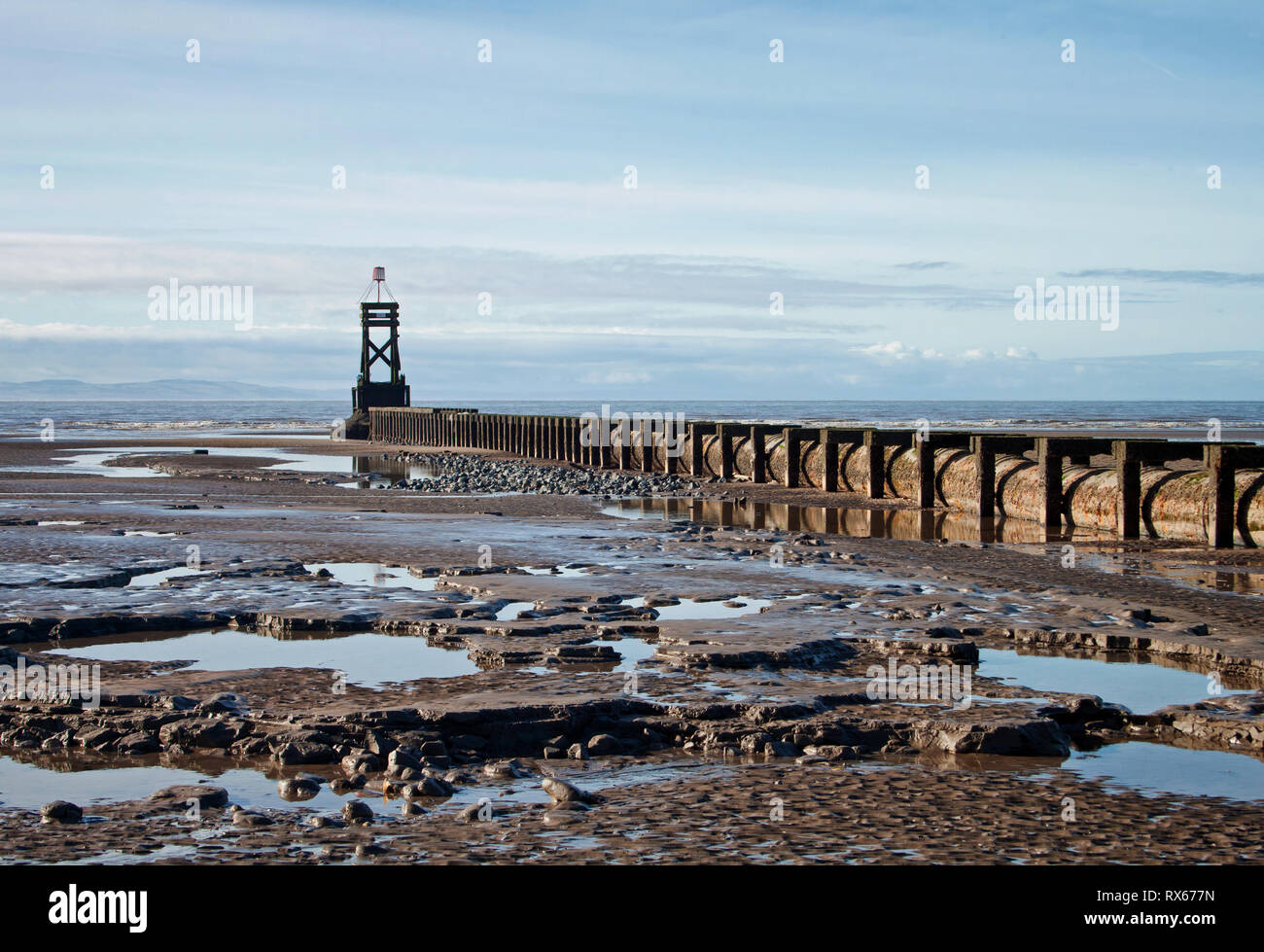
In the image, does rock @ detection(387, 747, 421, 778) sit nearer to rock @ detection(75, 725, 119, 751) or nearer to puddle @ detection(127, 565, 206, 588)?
rock @ detection(75, 725, 119, 751)

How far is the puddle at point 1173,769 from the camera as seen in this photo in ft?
18.5

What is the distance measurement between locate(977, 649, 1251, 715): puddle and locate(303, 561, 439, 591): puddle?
5363 mm

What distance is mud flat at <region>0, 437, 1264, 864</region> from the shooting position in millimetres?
5012

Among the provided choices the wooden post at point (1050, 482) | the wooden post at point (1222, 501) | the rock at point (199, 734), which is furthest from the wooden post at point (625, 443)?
the rock at point (199, 734)

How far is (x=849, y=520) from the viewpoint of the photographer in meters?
19.2

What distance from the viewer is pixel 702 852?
4727mm

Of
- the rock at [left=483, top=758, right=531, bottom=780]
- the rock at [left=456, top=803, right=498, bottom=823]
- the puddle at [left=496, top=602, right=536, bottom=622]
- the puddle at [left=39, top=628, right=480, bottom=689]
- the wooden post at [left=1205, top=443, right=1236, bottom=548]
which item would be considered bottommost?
the rock at [left=483, top=758, right=531, bottom=780]

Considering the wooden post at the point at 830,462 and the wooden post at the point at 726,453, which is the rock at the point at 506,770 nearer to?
the wooden post at the point at 830,462

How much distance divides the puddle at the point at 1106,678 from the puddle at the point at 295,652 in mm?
3558

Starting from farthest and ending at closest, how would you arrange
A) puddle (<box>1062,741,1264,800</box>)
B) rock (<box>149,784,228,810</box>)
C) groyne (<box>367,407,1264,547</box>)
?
groyne (<box>367,407,1264,547</box>)
puddle (<box>1062,741,1264,800</box>)
rock (<box>149,784,228,810</box>)

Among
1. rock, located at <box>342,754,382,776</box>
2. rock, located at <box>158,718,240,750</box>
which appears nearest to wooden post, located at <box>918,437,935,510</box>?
rock, located at <box>158,718,240,750</box>
